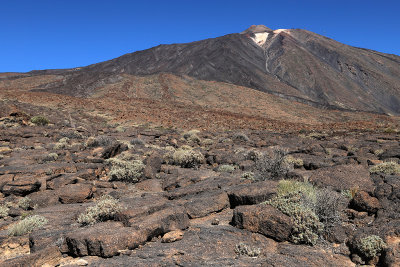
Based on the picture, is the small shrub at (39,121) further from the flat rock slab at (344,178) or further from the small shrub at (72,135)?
the flat rock slab at (344,178)

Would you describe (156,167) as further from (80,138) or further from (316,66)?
(316,66)

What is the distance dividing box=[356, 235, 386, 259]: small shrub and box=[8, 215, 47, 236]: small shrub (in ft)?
18.3

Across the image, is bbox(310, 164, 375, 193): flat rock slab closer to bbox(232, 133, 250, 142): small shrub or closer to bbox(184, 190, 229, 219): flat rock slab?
bbox(184, 190, 229, 219): flat rock slab

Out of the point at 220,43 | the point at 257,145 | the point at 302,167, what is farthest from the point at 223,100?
the point at 220,43

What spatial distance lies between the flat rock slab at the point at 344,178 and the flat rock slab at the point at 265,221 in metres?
2.34

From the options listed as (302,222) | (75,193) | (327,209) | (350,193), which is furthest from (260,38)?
(302,222)

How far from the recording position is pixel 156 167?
9781 millimetres

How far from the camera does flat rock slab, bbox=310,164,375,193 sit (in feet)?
20.8

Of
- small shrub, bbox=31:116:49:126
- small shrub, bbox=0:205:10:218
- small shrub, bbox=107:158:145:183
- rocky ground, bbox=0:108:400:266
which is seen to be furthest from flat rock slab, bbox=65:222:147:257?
small shrub, bbox=31:116:49:126

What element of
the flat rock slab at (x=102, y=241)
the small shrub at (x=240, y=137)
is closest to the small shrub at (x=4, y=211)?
the flat rock slab at (x=102, y=241)

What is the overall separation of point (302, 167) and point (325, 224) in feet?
16.4

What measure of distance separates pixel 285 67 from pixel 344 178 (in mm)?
81684

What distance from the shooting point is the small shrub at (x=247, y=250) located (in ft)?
13.8

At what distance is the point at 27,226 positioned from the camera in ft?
17.4
